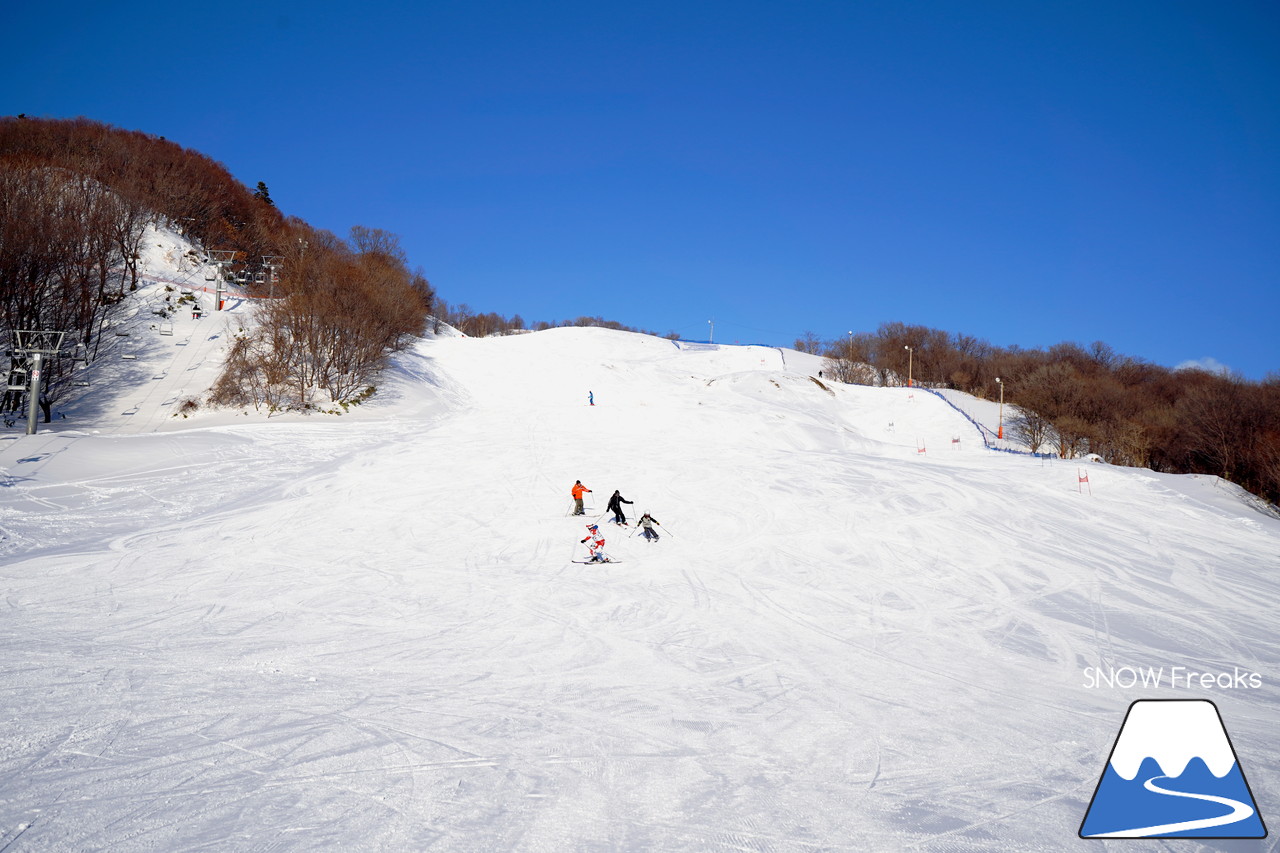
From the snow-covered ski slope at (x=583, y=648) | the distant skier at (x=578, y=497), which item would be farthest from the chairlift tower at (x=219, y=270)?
the distant skier at (x=578, y=497)

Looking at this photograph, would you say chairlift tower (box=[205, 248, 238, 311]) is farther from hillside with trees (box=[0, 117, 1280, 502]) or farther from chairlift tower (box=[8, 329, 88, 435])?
chairlift tower (box=[8, 329, 88, 435])

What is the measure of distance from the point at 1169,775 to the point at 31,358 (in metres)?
36.8

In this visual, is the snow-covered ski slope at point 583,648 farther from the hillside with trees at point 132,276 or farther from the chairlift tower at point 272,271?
the chairlift tower at point 272,271

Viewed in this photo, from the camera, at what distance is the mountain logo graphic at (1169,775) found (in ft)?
15.8

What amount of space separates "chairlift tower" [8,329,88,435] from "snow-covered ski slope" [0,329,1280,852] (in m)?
2.20

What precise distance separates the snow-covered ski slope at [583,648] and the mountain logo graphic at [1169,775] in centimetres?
41

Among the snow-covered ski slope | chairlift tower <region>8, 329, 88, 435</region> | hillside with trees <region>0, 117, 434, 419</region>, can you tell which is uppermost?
hillside with trees <region>0, 117, 434, 419</region>

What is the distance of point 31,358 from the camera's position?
2675 cm

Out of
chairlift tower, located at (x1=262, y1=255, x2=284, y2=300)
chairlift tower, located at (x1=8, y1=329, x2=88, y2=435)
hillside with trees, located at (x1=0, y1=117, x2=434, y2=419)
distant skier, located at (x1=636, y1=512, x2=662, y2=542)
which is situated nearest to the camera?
distant skier, located at (x1=636, y1=512, x2=662, y2=542)

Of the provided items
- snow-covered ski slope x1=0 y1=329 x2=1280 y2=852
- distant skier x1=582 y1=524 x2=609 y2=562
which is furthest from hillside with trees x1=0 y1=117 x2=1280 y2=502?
distant skier x1=582 y1=524 x2=609 y2=562

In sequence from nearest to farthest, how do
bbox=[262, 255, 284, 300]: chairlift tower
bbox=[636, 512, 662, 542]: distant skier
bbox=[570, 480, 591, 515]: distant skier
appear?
bbox=[636, 512, 662, 542]: distant skier → bbox=[570, 480, 591, 515]: distant skier → bbox=[262, 255, 284, 300]: chairlift tower

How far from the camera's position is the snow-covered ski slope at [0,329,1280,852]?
18.6 ft

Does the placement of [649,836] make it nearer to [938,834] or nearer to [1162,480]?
[938,834]

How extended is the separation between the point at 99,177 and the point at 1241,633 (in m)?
61.2
